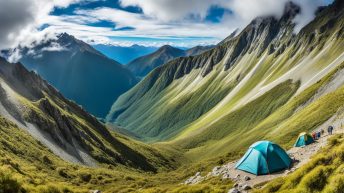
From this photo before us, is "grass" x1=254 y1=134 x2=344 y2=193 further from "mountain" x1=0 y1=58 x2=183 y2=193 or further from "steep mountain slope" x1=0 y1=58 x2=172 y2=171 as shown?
"steep mountain slope" x1=0 y1=58 x2=172 y2=171

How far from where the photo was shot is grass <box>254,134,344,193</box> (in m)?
30.3

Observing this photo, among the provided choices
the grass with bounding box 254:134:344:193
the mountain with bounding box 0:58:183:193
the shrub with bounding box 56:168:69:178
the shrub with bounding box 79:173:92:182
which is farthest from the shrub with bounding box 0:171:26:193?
the shrub with bounding box 79:173:92:182

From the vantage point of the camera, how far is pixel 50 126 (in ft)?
398

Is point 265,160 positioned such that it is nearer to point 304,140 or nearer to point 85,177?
point 304,140

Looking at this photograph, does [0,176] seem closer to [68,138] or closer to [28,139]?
[28,139]

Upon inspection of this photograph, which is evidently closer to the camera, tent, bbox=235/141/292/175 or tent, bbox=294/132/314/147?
tent, bbox=235/141/292/175

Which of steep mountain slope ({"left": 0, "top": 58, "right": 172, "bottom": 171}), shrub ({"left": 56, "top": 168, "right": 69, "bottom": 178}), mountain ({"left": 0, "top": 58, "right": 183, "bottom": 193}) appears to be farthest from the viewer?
steep mountain slope ({"left": 0, "top": 58, "right": 172, "bottom": 171})

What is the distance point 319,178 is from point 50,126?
10201 cm

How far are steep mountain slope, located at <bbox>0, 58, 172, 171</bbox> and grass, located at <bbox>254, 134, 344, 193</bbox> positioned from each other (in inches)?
2664

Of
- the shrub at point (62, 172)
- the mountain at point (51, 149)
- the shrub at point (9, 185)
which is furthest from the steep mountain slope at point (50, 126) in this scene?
the shrub at point (9, 185)

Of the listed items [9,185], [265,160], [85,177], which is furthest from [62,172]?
[265,160]

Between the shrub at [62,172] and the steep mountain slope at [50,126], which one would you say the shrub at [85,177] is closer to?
the shrub at [62,172]

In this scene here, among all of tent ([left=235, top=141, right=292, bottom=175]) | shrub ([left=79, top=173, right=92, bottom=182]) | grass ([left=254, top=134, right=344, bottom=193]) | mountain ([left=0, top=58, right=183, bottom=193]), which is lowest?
grass ([left=254, top=134, right=344, bottom=193])

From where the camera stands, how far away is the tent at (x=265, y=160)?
165ft
